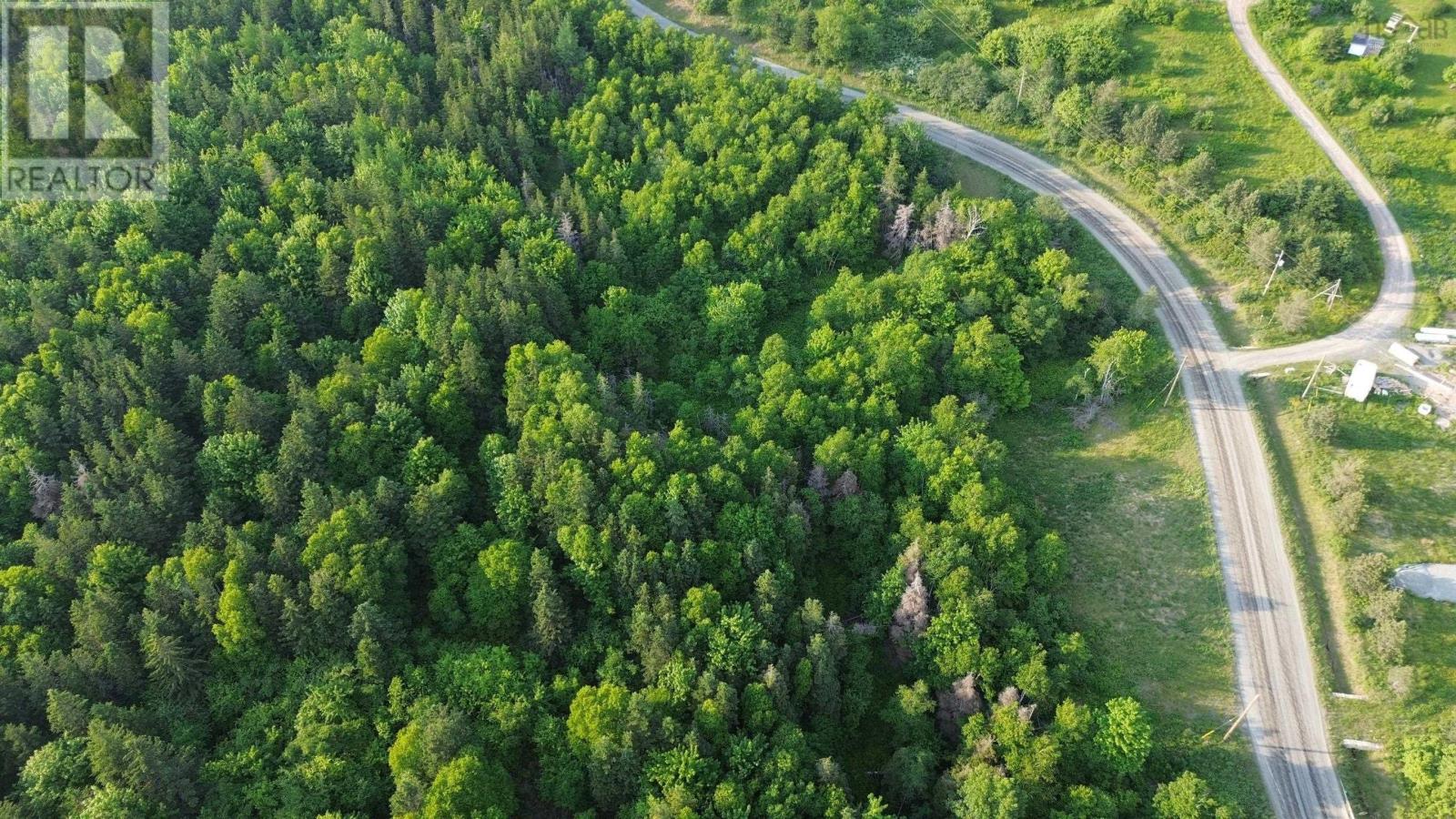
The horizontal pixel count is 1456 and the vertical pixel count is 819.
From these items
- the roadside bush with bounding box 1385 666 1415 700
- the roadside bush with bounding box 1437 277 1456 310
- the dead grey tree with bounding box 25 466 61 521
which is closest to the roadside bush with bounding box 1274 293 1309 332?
the roadside bush with bounding box 1437 277 1456 310

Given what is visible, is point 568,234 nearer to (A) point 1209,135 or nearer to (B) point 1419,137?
(A) point 1209,135

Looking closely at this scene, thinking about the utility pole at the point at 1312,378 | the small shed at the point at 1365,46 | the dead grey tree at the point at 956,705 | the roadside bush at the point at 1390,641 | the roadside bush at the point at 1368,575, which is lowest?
the dead grey tree at the point at 956,705

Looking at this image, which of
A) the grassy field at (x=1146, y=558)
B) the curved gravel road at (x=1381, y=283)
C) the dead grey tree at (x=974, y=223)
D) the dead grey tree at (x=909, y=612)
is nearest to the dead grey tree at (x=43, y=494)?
the dead grey tree at (x=909, y=612)

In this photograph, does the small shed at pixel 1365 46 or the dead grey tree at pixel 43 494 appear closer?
the dead grey tree at pixel 43 494

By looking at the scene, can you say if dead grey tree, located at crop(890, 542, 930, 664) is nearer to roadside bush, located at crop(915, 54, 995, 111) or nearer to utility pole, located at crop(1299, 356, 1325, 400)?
utility pole, located at crop(1299, 356, 1325, 400)

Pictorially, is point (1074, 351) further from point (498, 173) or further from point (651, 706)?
point (498, 173)

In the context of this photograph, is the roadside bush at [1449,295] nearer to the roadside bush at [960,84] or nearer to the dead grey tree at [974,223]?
the dead grey tree at [974,223]

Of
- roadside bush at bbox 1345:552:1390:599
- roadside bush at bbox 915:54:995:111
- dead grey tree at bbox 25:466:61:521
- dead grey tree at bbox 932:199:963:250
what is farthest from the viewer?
roadside bush at bbox 915:54:995:111

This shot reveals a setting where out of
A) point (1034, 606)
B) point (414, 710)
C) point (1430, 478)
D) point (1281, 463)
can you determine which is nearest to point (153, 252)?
point (414, 710)
